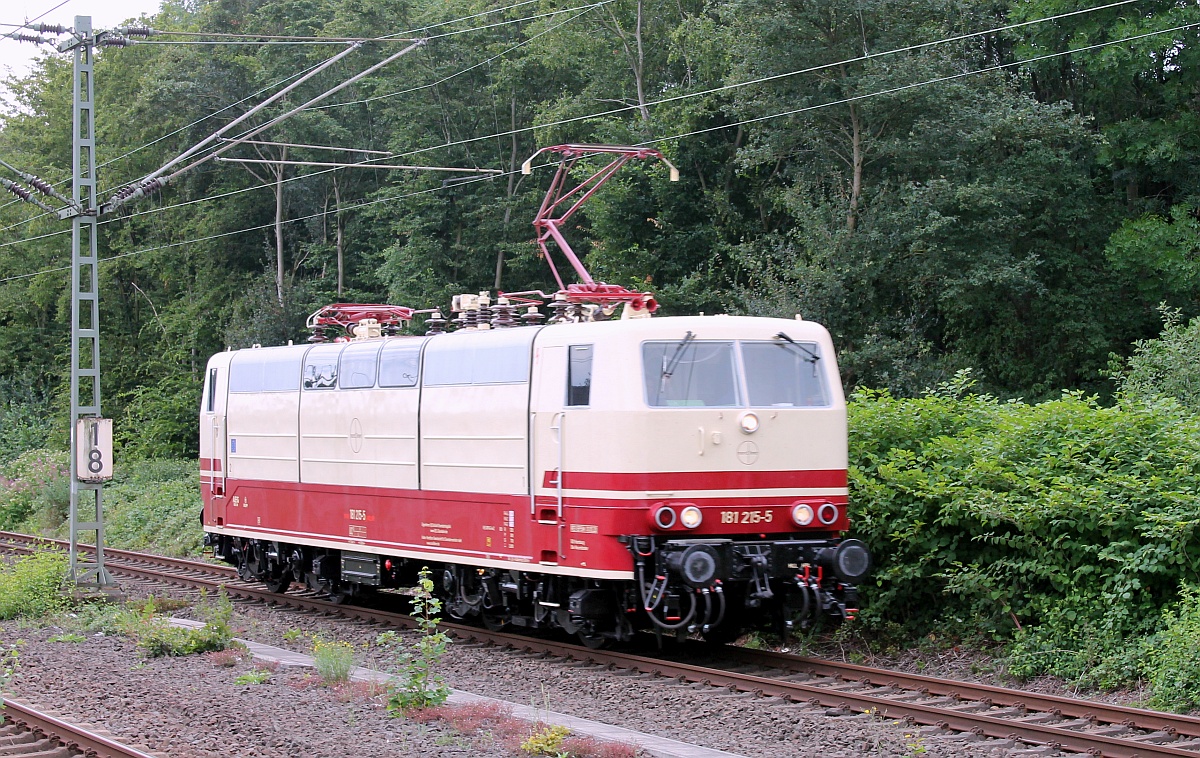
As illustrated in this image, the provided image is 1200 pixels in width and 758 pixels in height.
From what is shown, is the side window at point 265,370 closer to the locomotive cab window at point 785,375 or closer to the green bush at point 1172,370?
the locomotive cab window at point 785,375

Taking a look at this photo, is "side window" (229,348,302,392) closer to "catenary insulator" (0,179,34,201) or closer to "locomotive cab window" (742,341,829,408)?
"catenary insulator" (0,179,34,201)

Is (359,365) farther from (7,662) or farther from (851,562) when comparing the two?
(851,562)

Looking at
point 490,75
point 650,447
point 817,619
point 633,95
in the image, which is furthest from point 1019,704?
point 490,75

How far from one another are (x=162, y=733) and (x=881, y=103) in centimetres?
2089

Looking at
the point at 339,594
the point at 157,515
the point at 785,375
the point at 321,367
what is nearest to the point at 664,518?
the point at 785,375

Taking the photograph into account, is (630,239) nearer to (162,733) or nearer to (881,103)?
(881,103)

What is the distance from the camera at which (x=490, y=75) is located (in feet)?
124

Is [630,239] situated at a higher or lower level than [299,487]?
higher

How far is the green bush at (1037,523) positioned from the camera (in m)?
10.6

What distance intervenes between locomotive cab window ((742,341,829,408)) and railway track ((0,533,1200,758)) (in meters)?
2.39

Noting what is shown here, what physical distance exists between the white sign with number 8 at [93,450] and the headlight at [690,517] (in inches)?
327

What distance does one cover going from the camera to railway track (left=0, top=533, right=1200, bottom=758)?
8734 mm

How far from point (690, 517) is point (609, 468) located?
835mm

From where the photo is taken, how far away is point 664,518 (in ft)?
37.4
